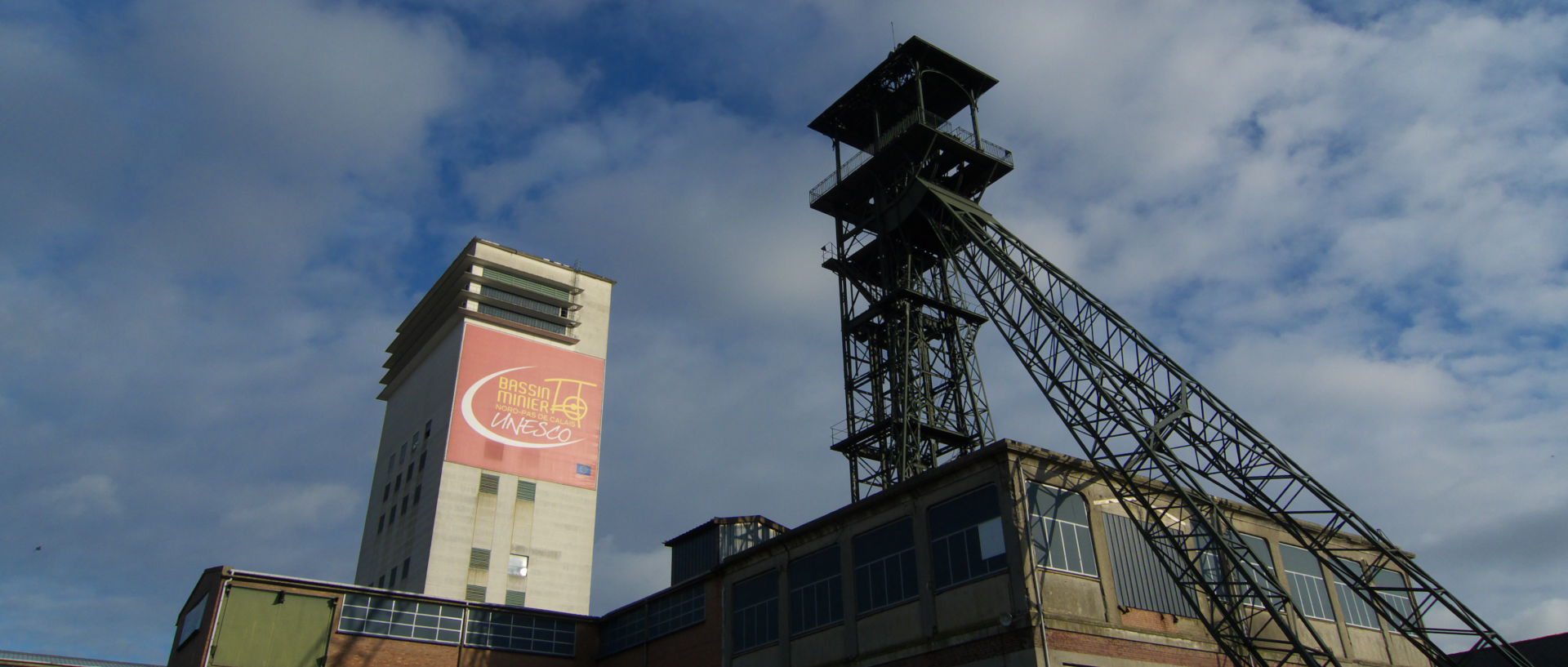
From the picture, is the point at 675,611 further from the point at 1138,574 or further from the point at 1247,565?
the point at 1247,565

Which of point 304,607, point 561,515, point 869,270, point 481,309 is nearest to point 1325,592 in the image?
point 869,270

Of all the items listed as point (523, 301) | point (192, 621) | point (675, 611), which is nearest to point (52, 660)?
point (192, 621)

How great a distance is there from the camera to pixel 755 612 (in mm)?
33500

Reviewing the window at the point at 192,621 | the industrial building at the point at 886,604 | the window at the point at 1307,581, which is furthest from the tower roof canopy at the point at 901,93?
the window at the point at 192,621

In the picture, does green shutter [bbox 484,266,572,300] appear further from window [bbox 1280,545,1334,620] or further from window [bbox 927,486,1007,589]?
window [bbox 1280,545,1334,620]

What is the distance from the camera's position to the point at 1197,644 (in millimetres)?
27391

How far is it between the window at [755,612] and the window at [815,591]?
885 millimetres

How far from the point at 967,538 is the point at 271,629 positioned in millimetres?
25000

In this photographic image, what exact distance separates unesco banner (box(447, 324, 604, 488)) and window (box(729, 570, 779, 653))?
35.4 metres

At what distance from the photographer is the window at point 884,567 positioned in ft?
92.1

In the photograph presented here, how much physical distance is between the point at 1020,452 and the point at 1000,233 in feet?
43.2

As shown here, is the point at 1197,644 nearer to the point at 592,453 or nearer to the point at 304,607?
the point at 304,607

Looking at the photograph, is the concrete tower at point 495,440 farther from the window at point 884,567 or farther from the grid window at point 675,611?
the window at point 884,567

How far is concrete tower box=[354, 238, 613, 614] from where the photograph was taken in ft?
207
